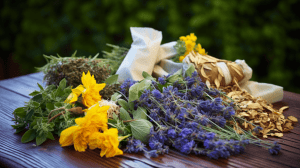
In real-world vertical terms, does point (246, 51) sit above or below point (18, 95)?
above

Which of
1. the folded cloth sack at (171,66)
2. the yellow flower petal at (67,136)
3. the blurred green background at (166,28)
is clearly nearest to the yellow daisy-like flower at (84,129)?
the yellow flower petal at (67,136)

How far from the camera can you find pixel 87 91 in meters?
0.73

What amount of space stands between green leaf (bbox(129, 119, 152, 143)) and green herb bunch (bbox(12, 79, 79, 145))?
0.19 meters

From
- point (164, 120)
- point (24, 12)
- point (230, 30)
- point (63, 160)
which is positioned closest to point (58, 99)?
point (63, 160)

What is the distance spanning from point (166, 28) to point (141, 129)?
1.72 metres

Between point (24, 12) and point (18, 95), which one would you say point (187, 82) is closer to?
point (18, 95)

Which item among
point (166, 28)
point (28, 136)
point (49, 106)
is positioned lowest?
point (28, 136)

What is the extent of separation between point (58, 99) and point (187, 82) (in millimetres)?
438

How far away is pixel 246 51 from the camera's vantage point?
202cm

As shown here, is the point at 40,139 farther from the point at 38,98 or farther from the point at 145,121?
the point at 145,121

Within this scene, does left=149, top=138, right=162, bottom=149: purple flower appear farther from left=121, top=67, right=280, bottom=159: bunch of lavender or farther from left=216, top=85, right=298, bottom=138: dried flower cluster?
left=216, top=85, right=298, bottom=138: dried flower cluster

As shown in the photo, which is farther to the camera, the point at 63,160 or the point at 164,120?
the point at 164,120

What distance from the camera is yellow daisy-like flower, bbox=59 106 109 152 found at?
0.62 m

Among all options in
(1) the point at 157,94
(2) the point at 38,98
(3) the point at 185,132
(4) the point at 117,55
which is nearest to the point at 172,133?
(3) the point at 185,132
